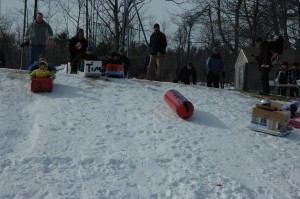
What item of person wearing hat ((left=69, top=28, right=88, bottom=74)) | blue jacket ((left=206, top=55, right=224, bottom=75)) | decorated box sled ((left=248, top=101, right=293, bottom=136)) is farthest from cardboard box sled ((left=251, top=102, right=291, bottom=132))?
person wearing hat ((left=69, top=28, right=88, bottom=74))

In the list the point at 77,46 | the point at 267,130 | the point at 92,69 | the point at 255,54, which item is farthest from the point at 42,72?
the point at 255,54

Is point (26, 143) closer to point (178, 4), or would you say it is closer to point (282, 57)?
point (178, 4)

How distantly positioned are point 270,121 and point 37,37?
23.5 feet

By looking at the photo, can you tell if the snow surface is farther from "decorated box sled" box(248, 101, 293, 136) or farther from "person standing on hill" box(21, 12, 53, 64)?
"person standing on hill" box(21, 12, 53, 64)

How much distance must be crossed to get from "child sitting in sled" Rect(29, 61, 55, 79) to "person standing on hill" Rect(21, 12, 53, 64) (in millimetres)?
2120

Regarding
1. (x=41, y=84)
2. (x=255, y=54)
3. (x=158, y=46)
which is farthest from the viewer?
(x=255, y=54)

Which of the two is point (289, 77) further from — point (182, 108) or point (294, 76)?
point (182, 108)

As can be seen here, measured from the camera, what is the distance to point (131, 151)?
20.5ft

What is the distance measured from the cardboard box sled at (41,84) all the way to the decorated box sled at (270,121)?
15.1ft

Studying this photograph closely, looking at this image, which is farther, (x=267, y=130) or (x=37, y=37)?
(x=37, y=37)

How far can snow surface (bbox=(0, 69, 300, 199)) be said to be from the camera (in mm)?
5160

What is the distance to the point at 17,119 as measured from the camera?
7.37 metres

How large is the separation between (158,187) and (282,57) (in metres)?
25.0

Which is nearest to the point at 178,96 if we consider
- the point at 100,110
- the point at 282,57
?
the point at 100,110
